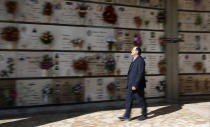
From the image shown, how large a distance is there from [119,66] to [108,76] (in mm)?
432

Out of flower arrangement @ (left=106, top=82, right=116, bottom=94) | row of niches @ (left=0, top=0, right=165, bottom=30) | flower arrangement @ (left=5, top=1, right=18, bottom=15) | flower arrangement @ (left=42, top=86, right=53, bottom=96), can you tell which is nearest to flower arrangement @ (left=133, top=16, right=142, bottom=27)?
row of niches @ (left=0, top=0, right=165, bottom=30)

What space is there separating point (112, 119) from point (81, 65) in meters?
1.71

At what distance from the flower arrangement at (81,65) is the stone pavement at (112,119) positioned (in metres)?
1.11

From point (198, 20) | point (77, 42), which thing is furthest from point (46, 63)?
point (198, 20)

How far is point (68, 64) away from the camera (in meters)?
6.09

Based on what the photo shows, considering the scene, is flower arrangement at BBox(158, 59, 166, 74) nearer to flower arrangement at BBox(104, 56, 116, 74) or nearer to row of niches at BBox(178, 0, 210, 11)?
flower arrangement at BBox(104, 56, 116, 74)

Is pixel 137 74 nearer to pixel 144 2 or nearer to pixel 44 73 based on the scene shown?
pixel 44 73

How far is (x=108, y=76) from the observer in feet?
21.5

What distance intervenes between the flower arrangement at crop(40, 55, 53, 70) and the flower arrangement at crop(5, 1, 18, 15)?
Answer: 1.27 m

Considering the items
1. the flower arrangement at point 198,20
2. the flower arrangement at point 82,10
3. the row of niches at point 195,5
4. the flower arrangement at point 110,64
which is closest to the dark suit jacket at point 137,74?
the flower arrangement at point 110,64

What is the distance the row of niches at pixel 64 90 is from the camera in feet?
18.2

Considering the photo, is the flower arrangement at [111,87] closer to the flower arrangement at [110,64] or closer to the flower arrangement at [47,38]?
the flower arrangement at [110,64]

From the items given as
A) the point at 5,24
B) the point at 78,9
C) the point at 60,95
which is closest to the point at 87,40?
the point at 78,9

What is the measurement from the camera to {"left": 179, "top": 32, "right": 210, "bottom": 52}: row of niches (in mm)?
7383
